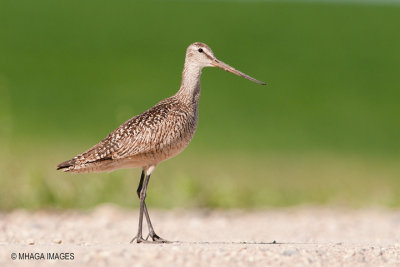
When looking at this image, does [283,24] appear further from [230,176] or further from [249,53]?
[230,176]

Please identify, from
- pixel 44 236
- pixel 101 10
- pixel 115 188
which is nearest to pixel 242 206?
pixel 115 188

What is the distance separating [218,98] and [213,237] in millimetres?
15215

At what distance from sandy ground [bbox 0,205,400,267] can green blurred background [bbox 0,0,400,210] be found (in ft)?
3.45

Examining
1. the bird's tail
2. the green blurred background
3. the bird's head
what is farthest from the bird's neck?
the green blurred background

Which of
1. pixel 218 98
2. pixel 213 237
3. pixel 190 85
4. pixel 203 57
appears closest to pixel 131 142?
pixel 190 85

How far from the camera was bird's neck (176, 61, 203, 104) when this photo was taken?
974 centimetres

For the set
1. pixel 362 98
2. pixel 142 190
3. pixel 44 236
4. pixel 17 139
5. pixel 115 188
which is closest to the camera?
pixel 142 190

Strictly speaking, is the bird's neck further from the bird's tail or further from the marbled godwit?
the bird's tail

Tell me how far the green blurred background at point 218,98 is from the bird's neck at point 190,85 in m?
4.38

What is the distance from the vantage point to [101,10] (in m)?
35.9

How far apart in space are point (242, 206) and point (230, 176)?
398cm

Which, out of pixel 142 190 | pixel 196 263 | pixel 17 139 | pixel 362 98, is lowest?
pixel 196 263

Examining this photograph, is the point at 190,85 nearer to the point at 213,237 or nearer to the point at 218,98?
the point at 213,237

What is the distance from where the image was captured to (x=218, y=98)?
85.0ft
